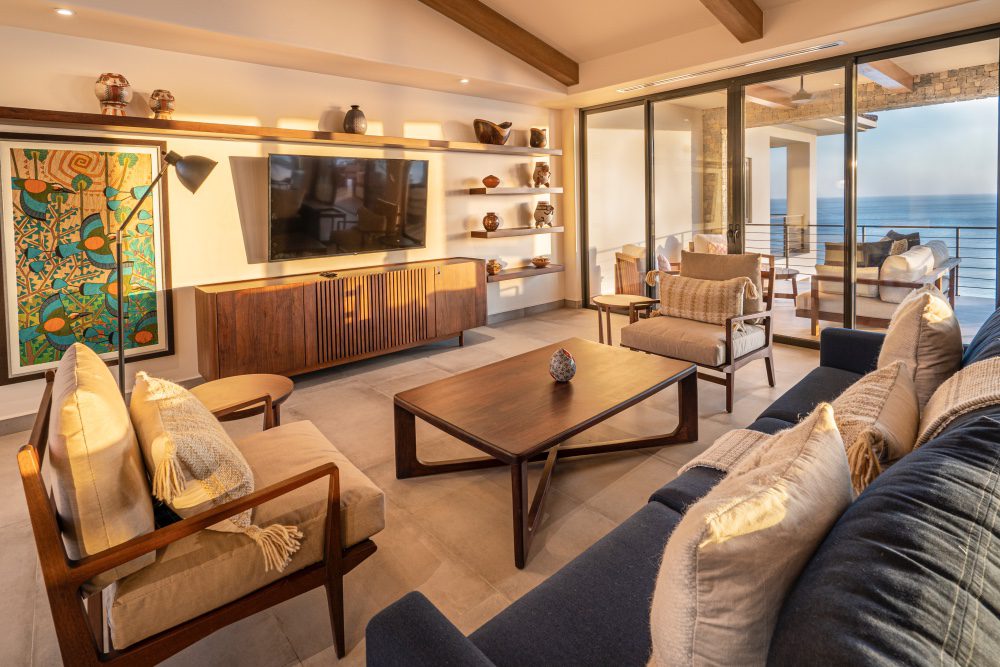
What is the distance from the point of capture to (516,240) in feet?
22.3

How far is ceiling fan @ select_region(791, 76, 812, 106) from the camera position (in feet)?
16.5

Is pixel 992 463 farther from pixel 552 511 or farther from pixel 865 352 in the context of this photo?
pixel 865 352

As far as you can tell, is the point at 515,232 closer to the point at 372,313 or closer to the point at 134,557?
the point at 372,313

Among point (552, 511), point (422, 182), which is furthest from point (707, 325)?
point (422, 182)

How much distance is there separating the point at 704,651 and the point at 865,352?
8.72ft

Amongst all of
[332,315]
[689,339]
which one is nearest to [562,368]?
[689,339]

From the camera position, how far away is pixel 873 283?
4855mm

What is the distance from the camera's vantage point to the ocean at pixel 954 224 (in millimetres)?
4305

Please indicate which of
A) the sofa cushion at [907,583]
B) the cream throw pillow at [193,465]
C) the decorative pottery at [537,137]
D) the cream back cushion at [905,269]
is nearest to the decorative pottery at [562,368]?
the cream throw pillow at [193,465]

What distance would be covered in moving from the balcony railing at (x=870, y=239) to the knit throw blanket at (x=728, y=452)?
3.49 metres

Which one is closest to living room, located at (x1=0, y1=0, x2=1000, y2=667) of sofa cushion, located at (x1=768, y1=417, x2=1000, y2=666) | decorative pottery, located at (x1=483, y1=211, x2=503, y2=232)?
sofa cushion, located at (x1=768, y1=417, x2=1000, y2=666)

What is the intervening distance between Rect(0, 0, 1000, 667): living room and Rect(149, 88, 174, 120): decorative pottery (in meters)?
0.03

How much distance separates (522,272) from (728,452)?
4.68 meters

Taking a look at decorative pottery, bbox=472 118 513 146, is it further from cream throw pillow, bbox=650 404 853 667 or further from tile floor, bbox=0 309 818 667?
cream throw pillow, bbox=650 404 853 667
